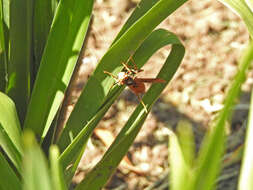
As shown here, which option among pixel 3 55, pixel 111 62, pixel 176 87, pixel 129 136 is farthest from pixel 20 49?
pixel 176 87

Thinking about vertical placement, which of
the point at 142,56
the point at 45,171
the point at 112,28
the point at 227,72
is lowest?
the point at 45,171

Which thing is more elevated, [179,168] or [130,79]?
[130,79]

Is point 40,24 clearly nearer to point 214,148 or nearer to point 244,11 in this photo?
point 244,11

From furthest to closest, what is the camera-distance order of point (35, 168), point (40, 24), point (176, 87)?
1. point (176, 87)
2. point (40, 24)
3. point (35, 168)

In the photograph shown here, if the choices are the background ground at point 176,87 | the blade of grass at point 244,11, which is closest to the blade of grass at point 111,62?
the blade of grass at point 244,11

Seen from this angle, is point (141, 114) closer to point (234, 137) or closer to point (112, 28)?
point (234, 137)

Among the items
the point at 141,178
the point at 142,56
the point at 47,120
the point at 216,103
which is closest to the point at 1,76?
the point at 47,120

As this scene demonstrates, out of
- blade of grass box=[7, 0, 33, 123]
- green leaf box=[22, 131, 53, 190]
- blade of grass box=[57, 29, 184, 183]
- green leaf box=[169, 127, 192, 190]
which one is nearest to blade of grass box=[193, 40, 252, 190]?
green leaf box=[169, 127, 192, 190]
